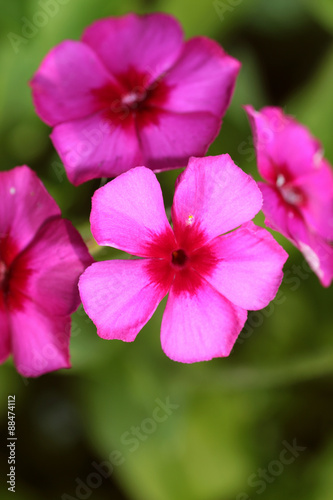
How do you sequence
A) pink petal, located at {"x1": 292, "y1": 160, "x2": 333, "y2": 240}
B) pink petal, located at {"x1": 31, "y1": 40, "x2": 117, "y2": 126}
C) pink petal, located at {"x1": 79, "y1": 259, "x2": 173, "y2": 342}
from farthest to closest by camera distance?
1. pink petal, located at {"x1": 292, "y1": 160, "x2": 333, "y2": 240}
2. pink petal, located at {"x1": 31, "y1": 40, "x2": 117, "y2": 126}
3. pink petal, located at {"x1": 79, "y1": 259, "x2": 173, "y2": 342}

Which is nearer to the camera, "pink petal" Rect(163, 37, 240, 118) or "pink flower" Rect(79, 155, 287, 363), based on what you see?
"pink flower" Rect(79, 155, 287, 363)

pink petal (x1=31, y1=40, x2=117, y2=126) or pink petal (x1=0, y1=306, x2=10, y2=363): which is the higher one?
pink petal (x1=31, y1=40, x2=117, y2=126)

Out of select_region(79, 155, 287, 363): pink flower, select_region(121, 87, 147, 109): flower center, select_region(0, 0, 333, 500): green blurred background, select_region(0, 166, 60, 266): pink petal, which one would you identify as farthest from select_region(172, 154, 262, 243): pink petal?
select_region(0, 0, 333, 500): green blurred background

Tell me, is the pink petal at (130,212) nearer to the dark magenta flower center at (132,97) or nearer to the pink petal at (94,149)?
the pink petal at (94,149)

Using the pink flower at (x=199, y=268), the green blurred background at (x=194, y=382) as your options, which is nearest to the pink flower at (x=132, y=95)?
the pink flower at (x=199, y=268)

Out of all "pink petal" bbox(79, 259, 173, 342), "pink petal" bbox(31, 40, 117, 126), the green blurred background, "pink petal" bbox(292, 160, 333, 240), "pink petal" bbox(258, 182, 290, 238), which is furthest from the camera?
the green blurred background

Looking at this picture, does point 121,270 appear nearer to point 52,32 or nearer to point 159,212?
point 159,212

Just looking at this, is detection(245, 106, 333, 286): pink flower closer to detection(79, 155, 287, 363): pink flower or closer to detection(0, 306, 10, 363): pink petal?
detection(79, 155, 287, 363): pink flower

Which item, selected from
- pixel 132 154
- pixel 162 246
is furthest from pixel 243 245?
pixel 132 154
